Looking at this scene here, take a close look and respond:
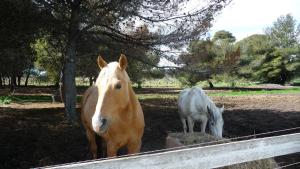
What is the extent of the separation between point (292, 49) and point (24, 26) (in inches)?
2047

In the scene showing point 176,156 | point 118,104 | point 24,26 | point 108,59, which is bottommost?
point 176,156

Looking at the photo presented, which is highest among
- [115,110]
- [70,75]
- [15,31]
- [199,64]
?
[15,31]

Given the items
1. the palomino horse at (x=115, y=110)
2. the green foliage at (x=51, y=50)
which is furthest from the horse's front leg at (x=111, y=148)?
the green foliage at (x=51, y=50)

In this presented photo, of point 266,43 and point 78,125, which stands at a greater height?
point 266,43

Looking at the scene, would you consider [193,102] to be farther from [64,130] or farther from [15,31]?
[15,31]

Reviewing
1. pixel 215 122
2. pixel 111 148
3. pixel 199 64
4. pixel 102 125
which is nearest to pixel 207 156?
pixel 102 125

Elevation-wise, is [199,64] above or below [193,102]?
above

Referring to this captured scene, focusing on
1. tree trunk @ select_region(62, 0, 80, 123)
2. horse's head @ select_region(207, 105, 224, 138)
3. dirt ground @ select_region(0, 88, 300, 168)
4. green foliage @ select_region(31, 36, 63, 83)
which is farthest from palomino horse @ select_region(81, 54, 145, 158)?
green foliage @ select_region(31, 36, 63, 83)

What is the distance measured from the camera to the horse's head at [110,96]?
460 cm

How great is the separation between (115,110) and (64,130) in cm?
685

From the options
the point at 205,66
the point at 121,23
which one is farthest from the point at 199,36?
the point at 121,23

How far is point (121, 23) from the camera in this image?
13.3 m

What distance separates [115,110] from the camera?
5008 mm

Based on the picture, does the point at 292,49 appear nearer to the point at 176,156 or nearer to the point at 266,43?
the point at 266,43
